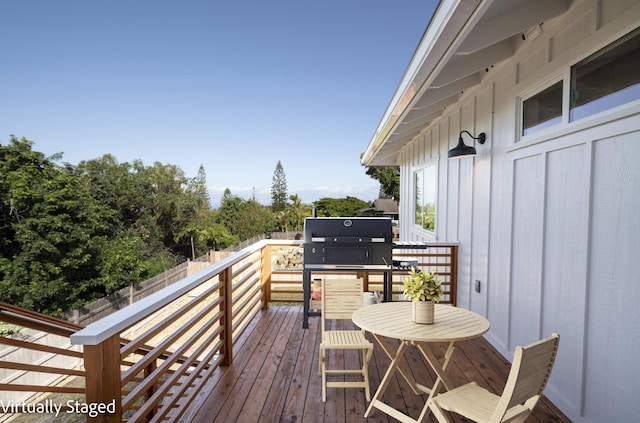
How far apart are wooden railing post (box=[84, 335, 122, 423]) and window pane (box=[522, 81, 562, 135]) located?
3.04 metres

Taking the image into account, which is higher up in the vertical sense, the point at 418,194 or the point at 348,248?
the point at 418,194

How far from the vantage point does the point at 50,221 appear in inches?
650

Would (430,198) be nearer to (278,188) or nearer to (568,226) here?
(568,226)

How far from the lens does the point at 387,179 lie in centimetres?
3059

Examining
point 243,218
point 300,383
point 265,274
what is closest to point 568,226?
point 300,383

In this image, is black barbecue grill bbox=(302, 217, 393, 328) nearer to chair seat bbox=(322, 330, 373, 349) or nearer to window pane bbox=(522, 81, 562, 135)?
chair seat bbox=(322, 330, 373, 349)

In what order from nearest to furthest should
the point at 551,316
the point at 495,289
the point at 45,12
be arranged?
the point at 551,316 < the point at 495,289 < the point at 45,12

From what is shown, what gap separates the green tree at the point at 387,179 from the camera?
30.1m

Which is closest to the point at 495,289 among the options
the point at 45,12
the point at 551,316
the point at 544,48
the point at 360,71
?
the point at 551,316

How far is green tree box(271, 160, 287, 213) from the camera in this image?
46.4 m

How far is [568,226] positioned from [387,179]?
28529 millimetres

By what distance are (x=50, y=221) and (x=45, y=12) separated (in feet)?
57.9

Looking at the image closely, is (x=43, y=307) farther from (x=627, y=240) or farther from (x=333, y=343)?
(x=627, y=240)

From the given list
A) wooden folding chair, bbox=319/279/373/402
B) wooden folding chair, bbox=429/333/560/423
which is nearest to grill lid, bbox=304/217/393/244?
wooden folding chair, bbox=319/279/373/402
